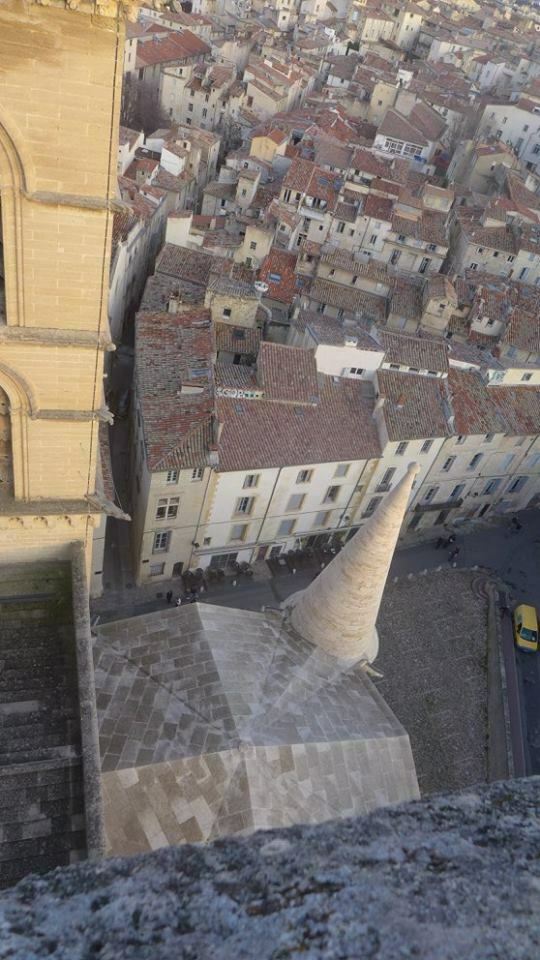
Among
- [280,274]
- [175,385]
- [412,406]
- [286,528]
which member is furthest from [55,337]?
[280,274]

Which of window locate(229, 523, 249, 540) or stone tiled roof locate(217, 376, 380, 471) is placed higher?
stone tiled roof locate(217, 376, 380, 471)

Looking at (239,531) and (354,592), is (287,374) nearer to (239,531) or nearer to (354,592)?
(239,531)

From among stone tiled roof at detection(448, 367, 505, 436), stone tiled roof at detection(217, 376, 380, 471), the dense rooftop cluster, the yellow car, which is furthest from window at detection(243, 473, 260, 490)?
the yellow car

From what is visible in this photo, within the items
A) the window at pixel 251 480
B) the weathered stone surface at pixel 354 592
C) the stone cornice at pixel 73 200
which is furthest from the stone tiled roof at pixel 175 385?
the stone cornice at pixel 73 200

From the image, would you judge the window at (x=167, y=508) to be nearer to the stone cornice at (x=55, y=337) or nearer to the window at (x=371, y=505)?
the window at (x=371, y=505)

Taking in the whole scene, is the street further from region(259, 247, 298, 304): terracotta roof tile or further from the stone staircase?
the stone staircase
